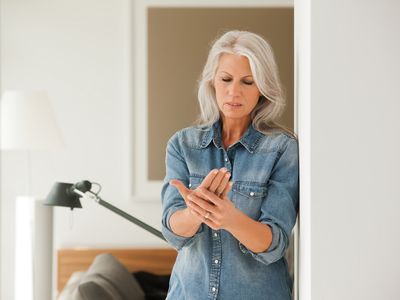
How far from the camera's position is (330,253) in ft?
4.58

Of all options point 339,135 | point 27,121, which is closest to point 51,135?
point 27,121

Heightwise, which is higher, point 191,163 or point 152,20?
point 152,20

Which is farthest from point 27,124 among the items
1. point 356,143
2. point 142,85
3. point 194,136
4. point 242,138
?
point 356,143

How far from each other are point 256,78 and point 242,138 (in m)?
0.16

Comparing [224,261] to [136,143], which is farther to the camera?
[136,143]

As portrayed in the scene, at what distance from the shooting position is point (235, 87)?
181cm

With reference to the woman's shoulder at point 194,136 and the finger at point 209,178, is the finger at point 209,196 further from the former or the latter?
the woman's shoulder at point 194,136

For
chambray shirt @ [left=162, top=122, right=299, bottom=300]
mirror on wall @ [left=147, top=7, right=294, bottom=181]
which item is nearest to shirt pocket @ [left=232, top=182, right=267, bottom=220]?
chambray shirt @ [left=162, top=122, right=299, bottom=300]

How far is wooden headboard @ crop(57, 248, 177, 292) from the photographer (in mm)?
4129

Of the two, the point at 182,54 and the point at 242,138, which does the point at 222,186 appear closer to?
the point at 242,138

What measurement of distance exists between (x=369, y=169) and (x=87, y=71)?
302cm

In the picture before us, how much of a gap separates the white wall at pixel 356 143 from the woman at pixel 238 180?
270 millimetres

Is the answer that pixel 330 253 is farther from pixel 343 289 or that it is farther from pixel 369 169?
pixel 369 169

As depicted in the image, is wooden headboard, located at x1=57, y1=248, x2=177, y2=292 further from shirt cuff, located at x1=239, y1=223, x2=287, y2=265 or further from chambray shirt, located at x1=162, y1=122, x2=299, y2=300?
shirt cuff, located at x1=239, y1=223, x2=287, y2=265
